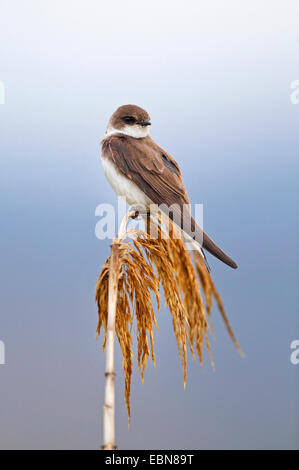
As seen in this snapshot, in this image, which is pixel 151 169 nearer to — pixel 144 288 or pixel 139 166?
pixel 139 166

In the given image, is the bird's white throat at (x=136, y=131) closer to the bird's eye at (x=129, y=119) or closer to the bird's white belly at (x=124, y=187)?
the bird's eye at (x=129, y=119)

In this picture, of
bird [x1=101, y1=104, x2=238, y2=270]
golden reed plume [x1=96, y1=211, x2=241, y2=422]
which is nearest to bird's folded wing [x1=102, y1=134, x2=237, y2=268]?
bird [x1=101, y1=104, x2=238, y2=270]

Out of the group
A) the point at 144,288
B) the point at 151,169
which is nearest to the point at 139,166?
the point at 151,169

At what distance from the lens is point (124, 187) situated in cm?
183

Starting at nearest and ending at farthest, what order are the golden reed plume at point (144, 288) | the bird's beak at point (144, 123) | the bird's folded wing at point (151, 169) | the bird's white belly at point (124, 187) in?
the golden reed plume at point (144, 288), the bird's folded wing at point (151, 169), the bird's white belly at point (124, 187), the bird's beak at point (144, 123)

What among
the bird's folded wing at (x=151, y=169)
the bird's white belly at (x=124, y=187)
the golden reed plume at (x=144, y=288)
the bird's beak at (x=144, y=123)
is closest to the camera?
the golden reed plume at (x=144, y=288)

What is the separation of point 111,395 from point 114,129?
147cm

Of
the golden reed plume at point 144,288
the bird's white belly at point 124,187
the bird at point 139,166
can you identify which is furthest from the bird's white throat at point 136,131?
the golden reed plume at point 144,288

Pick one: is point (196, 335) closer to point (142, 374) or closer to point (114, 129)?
point (142, 374)

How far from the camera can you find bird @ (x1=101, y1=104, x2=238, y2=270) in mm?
1709

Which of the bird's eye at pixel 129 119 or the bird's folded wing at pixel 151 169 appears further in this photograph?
the bird's eye at pixel 129 119

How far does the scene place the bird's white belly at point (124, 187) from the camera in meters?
1.80

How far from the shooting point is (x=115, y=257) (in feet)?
3.12

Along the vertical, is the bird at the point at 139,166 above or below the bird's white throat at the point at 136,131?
below
